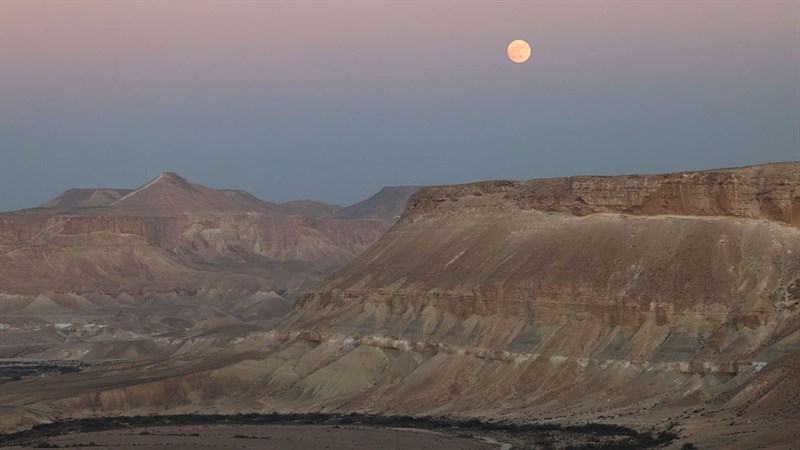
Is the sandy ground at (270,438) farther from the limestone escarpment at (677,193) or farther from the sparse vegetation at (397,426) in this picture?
the limestone escarpment at (677,193)

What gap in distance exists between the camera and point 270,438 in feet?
236

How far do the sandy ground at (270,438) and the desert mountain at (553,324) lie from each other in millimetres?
6455

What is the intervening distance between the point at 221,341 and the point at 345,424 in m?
42.8

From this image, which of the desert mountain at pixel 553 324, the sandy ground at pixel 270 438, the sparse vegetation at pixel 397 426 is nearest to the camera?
the sparse vegetation at pixel 397 426

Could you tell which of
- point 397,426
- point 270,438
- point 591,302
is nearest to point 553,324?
point 591,302

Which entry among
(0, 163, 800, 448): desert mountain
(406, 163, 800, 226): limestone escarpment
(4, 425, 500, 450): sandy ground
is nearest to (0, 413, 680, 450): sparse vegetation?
(4, 425, 500, 450): sandy ground

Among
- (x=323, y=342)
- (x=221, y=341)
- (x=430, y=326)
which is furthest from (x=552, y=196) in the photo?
(x=221, y=341)

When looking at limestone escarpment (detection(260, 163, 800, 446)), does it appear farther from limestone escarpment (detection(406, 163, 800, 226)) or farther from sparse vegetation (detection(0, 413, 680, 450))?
sparse vegetation (detection(0, 413, 680, 450))

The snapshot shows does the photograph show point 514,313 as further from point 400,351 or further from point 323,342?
point 323,342

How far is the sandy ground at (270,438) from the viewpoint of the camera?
67438 mm

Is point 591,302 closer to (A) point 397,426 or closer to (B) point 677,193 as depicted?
(B) point 677,193

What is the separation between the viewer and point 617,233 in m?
85.6

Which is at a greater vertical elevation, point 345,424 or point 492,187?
point 492,187

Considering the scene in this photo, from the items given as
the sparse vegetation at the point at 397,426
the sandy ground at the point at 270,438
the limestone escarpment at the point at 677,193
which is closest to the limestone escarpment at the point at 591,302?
the limestone escarpment at the point at 677,193
